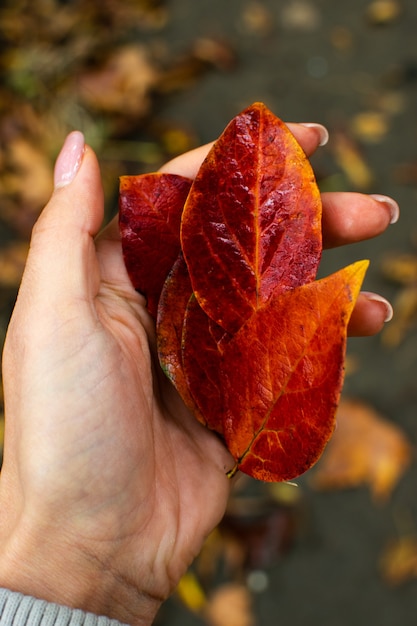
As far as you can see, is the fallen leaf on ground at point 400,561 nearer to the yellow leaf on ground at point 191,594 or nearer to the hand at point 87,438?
the yellow leaf on ground at point 191,594

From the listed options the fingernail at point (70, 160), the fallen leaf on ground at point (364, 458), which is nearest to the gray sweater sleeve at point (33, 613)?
the fingernail at point (70, 160)

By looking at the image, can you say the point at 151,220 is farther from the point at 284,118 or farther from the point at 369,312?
the point at 284,118

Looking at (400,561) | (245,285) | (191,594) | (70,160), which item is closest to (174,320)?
(245,285)

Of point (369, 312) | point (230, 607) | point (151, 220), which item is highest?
point (151, 220)

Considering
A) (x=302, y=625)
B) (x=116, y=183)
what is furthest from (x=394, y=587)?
(x=116, y=183)

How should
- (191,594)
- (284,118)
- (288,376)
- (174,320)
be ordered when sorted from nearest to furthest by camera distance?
(288,376)
(174,320)
(191,594)
(284,118)

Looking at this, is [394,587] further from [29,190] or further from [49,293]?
[29,190]

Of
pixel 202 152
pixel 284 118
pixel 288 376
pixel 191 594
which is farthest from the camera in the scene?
pixel 284 118
